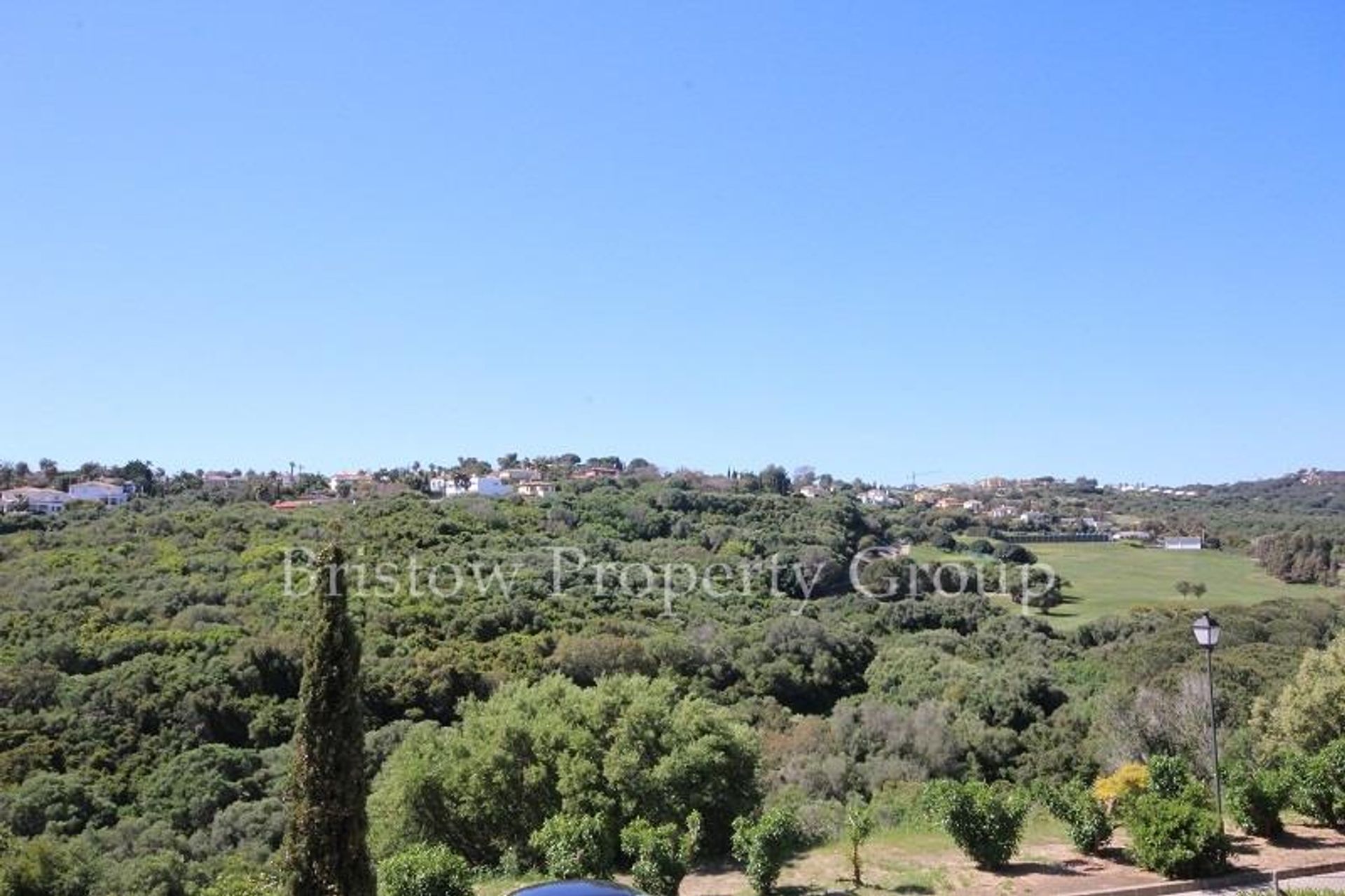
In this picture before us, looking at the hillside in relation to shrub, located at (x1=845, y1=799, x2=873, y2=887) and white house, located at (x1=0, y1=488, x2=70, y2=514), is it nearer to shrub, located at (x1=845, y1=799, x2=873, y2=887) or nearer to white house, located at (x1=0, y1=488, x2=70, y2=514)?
shrub, located at (x1=845, y1=799, x2=873, y2=887)

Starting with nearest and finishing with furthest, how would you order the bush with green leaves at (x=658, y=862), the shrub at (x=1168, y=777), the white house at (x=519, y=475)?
the bush with green leaves at (x=658, y=862) < the shrub at (x=1168, y=777) < the white house at (x=519, y=475)

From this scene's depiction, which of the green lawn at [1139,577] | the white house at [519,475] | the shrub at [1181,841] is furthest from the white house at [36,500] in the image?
the shrub at [1181,841]

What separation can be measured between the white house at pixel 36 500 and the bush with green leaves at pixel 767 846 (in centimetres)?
5929

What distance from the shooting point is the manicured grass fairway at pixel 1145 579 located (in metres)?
49.8

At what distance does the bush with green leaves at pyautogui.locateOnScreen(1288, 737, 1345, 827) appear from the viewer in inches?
381

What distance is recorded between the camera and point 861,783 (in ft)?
78.5

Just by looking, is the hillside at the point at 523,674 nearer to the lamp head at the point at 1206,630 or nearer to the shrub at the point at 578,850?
the shrub at the point at 578,850

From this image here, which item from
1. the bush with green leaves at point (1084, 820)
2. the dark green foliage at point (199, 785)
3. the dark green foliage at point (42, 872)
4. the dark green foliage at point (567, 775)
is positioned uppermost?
the bush with green leaves at point (1084, 820)

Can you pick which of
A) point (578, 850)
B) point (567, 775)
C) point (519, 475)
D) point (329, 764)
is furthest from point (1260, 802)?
point (519, 475)

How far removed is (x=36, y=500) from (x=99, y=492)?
5.36m

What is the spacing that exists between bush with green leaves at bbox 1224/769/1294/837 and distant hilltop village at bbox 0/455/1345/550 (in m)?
57.1

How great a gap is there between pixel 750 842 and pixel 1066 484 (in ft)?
482

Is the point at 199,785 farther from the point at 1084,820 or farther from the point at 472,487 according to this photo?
the point at 472,487

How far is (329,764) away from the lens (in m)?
7.21
